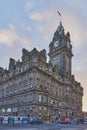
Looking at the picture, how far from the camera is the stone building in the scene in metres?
79.8

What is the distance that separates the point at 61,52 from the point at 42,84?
2615 centimetres

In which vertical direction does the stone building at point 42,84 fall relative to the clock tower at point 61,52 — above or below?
below

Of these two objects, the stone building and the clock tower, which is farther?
the clock tower

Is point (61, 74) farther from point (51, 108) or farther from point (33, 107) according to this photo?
point (33, 107)

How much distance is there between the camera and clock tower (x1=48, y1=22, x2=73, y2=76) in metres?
104

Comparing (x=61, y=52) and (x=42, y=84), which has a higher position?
(x=61, y=52)

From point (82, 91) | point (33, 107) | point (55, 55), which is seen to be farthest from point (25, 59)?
point (82, 91)

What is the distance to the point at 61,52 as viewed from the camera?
105 meters

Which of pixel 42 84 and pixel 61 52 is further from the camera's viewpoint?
pixel 61 52

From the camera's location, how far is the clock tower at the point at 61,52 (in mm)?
104250

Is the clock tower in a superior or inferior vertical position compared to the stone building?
superior

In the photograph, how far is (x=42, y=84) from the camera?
83.0m

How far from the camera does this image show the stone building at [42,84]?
79812 mm

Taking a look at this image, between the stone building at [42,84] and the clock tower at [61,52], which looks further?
the clock tower at [61,52]
